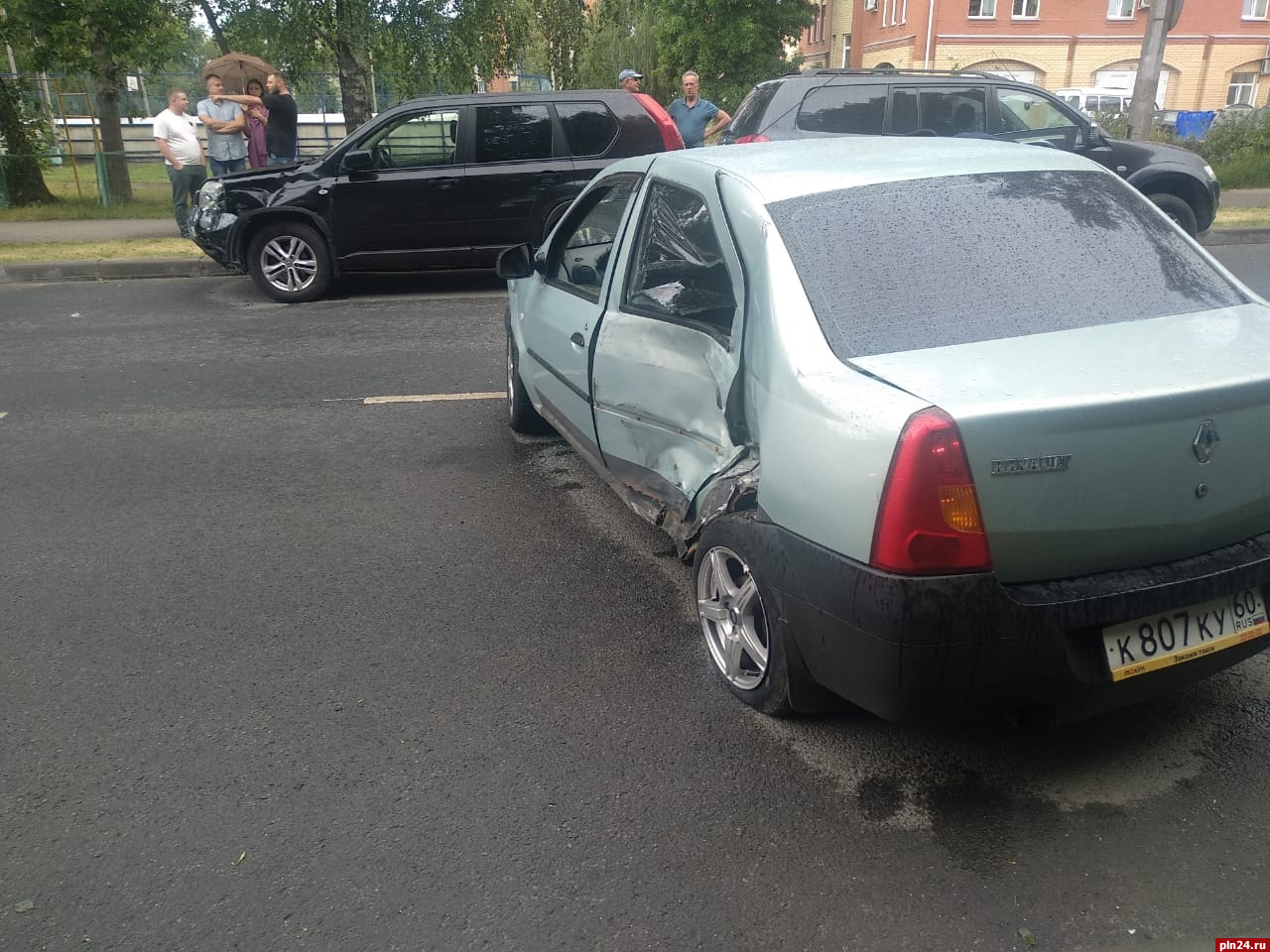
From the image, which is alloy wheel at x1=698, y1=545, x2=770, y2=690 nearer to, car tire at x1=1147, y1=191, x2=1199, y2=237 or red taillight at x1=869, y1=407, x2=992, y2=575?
red taillight at x1=869, y1=407, x2=992, y2=575

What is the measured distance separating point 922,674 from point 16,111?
18948 millimetres

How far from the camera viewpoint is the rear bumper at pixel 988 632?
250cm

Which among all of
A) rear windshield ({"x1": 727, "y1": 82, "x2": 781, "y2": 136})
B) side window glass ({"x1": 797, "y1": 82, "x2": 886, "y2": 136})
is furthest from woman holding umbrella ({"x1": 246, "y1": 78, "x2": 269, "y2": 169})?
side window glass ({"x1": 797, "y1": 82, "x2": 886, "y2": 136})

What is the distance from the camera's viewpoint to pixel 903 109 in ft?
34.6

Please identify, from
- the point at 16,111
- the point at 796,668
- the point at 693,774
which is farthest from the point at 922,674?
the point at 16,111

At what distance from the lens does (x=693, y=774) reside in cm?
298

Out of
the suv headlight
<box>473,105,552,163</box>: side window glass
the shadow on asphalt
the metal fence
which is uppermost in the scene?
the metal fence

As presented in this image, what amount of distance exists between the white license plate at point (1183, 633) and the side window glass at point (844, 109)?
333 inches

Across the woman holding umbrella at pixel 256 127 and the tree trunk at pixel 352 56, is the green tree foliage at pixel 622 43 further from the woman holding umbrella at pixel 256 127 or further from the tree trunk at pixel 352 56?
the woman holding umbrella at pixel 256 127

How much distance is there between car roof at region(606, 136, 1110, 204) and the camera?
11.2 feet

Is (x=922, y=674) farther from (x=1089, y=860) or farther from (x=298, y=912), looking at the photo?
(x=298, y=912)

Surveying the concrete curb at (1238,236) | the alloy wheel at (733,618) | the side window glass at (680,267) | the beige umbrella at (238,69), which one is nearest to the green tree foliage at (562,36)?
the beige umbrella at (238,69)

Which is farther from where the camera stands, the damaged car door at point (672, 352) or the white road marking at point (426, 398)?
the white road marking at point (426, 398)

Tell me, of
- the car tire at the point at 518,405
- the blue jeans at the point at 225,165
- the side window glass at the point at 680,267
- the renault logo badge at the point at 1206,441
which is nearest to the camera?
the renault logo badge at the point at 1206,441
